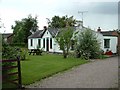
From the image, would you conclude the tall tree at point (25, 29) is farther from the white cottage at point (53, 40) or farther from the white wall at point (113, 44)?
the white wall at point (113, 44)

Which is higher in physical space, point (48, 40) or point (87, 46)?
point (48, 40)

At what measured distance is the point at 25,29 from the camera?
231 ft

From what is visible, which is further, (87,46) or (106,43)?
(106,43)

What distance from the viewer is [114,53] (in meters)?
43.7

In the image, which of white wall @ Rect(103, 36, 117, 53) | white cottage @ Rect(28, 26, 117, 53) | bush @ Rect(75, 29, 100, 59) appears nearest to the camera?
bush @ Rect(75, 29, 100, 59)

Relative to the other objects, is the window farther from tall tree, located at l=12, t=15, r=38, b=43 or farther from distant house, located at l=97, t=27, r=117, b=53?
tall tree, located at l=12, t=15, r=38, b=43

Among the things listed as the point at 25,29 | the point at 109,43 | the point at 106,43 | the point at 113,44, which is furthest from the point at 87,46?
the point at 25,29

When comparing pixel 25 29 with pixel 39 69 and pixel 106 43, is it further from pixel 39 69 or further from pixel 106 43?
pixel 39 69

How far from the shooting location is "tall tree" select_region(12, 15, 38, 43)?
216 feet

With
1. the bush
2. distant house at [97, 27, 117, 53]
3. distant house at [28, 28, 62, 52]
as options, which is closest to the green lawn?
the bush


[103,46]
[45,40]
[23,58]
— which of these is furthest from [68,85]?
[45,40]

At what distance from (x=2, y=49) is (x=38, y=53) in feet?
85.4

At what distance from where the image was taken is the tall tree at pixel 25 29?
65856mm

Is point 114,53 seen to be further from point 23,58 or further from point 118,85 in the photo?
point 118,85
